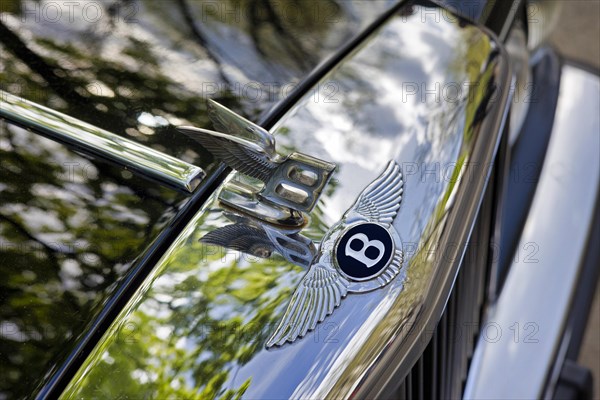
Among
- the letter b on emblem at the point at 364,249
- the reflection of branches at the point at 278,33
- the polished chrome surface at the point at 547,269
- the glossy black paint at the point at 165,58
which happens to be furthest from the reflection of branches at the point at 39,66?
the polished chrome surface at the point at 547,269

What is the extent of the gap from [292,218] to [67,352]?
1.04 feet

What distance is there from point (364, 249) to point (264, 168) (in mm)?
168

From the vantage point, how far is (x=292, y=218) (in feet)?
3.08

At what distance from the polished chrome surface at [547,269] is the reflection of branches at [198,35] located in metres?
0.73

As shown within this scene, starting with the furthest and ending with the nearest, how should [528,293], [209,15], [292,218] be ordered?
[528,293], [209,15], [292,218]

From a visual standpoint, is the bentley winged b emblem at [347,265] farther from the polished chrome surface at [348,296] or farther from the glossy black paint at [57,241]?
the glossy black paint at [57,241]

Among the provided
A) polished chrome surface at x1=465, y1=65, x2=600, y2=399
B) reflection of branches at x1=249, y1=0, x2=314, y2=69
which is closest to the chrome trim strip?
reflection of branches at x1=249, y1=0, x2=314, y2=69

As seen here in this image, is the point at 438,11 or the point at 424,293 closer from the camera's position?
the point at 424,293

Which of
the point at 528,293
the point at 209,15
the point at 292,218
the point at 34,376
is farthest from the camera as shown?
the point at 528,293

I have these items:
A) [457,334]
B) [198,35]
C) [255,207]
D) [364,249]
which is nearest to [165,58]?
[198,35]

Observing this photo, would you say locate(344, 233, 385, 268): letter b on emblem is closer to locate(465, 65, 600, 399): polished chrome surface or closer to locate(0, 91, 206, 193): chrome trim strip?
locate(0, 91, 206, 193): chrome trim strip

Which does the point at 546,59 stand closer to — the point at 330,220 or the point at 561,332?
the point at 561,332

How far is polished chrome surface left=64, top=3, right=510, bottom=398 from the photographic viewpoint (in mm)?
830

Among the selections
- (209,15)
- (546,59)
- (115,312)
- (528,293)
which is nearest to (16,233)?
(115,312)
